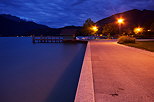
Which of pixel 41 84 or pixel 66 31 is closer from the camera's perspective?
pixel 41 84

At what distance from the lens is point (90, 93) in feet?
10.8

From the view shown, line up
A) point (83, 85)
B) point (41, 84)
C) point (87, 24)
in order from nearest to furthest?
1. point (83, 85)
2. point (41, 84)
3. point (87, 24)

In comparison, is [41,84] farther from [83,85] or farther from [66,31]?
[66,31]

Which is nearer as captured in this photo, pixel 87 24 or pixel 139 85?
pixel 139 85

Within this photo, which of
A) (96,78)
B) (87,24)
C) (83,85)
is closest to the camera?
(83,85)

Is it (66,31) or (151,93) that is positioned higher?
(66,31)

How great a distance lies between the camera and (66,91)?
6.30 meters

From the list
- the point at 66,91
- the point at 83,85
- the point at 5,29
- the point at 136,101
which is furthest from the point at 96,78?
the point at 5,29

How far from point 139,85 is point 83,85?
1.75m

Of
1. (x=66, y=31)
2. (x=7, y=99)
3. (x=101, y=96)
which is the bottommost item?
(x=7, y=99)

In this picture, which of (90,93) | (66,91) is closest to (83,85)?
(90,93)

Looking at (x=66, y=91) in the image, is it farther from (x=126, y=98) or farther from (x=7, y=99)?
(x=126, y=98)

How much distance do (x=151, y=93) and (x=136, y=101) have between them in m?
0.71

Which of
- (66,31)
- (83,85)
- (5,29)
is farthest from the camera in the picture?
(5,29)
